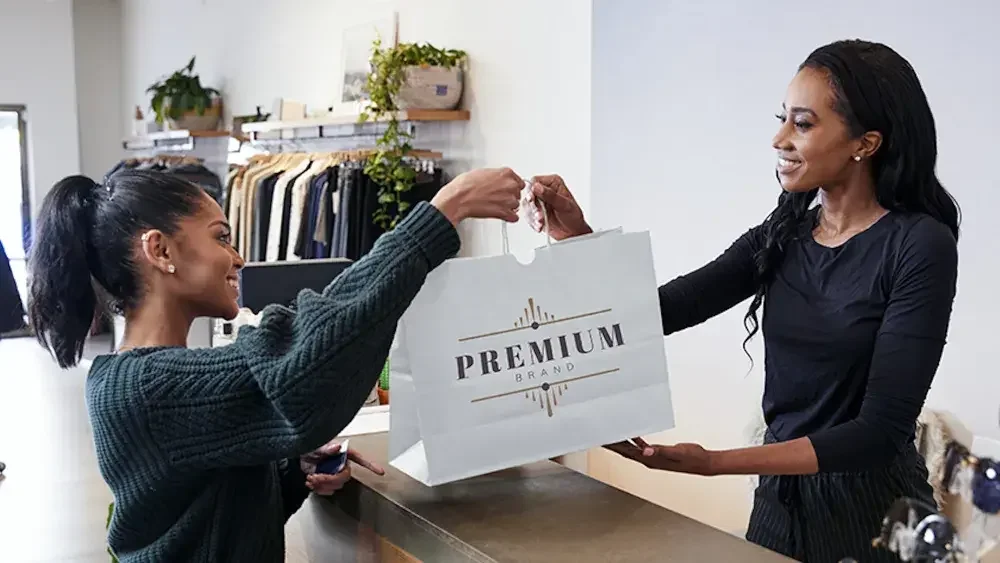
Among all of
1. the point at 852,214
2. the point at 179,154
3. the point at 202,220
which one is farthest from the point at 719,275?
→ the point at 179,154

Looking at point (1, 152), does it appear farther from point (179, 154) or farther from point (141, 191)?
point (141, 191)

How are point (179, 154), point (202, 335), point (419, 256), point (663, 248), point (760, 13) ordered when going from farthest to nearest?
point (179, 154) → point (202, 335) → point (663, 248) → point (760, 13) → point (419, 256)

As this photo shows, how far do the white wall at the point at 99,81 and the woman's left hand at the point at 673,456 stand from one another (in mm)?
9390

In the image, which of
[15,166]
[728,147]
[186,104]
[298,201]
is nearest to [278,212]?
[298,201]

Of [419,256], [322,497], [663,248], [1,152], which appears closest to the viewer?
[419,256]

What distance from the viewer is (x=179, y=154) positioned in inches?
343

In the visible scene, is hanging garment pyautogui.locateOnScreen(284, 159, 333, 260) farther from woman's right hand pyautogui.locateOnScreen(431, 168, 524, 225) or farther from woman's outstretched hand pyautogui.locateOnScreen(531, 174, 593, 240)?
woman's right hand pyautogui.locateOnScreen(431, 168, 524, 225)

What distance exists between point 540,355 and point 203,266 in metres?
0.52

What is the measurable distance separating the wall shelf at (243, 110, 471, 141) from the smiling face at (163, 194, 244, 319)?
3.31 meters

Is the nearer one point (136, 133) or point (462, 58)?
point (462, 58)

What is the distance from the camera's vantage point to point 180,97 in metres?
7.85

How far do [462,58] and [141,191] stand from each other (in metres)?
3.52

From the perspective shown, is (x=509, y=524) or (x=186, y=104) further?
(x=186, y=104)

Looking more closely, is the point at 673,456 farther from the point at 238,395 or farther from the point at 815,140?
the point at 238,395
